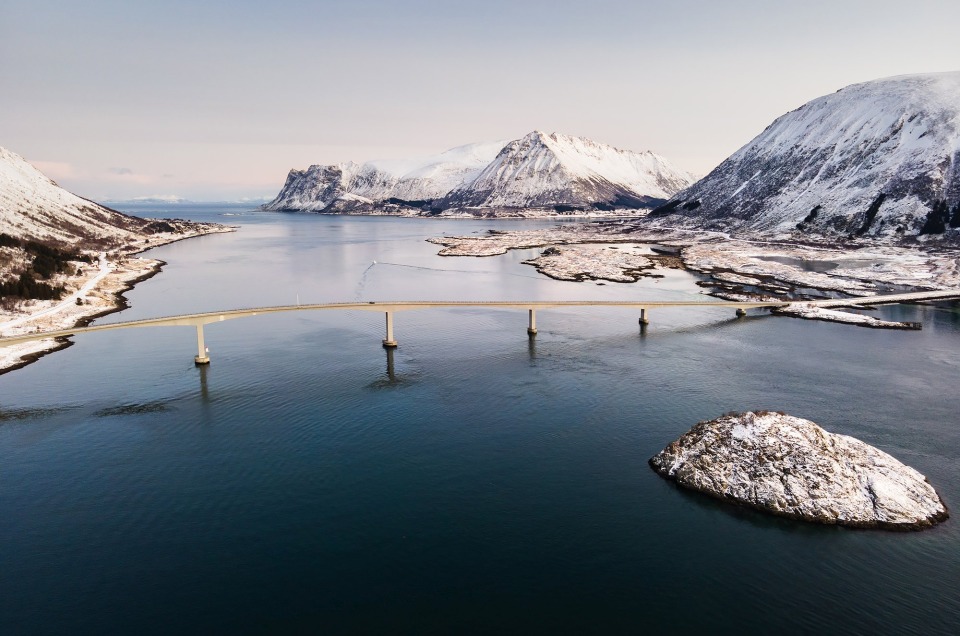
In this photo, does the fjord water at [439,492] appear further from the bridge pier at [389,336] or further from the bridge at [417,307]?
the bridge at [417,307]

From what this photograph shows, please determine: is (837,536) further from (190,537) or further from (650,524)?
(190,537)

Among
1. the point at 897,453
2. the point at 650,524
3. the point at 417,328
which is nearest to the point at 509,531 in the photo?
the point at 650,524

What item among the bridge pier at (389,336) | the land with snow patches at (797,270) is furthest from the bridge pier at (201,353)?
the land with snow patches at (797,270)

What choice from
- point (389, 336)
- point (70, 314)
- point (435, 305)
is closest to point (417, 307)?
point (435, 305)

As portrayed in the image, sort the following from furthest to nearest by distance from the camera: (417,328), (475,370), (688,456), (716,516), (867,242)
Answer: (867,242) < (417,328) < (475,370) < (688,456) < (716,516)

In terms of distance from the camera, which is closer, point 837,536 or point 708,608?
point 708,608

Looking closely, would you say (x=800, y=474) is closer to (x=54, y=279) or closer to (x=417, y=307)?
(x=417, y=307)
